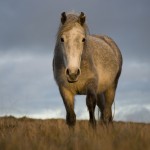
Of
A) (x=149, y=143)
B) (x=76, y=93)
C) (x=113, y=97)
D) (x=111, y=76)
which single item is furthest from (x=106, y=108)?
(x=149, y=143)

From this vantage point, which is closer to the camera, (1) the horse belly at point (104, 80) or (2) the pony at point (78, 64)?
(2) the pony at point (78, 64)

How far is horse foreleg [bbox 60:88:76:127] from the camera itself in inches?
356

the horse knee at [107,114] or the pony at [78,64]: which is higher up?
the pony at [78,64]

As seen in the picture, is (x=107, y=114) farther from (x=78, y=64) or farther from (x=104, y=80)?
(x=78, y=64)

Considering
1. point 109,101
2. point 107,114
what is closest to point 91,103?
point 107,114

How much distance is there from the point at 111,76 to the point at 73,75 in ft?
12.0

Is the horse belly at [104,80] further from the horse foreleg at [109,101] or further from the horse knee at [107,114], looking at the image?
the horse knee at [107,114]

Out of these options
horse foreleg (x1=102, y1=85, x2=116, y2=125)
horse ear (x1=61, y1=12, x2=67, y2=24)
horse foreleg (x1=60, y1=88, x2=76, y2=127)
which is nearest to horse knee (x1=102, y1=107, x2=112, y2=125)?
horse foreleg (x1=102, y1=85, x2=116, y2=125)

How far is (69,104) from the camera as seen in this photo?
29.9 feet

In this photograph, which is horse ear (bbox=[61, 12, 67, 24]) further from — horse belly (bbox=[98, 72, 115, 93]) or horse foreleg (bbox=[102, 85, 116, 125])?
horse foreleg (bbox=[102, 85, 116, 125])

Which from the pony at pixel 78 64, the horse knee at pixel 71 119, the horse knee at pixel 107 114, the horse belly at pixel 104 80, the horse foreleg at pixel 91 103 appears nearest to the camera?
the pony at pixel 78 64

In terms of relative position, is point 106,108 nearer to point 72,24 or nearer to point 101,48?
point 101,48

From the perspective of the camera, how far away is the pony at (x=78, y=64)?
26.3 feet

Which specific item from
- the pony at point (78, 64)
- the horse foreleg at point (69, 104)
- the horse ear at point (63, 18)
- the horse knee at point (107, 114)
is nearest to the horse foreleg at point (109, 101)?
the horse knee at point (107, 114)
